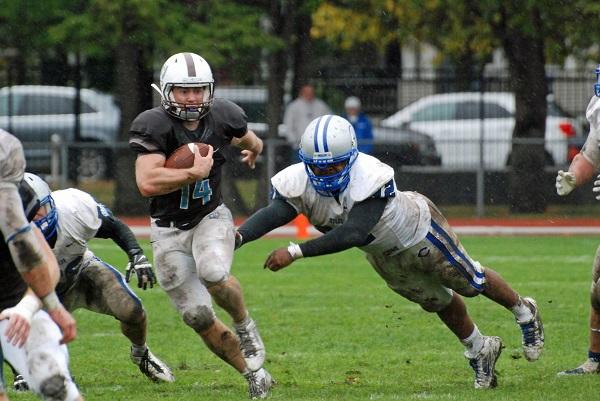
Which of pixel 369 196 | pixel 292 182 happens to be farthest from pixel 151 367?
pixel 369 196

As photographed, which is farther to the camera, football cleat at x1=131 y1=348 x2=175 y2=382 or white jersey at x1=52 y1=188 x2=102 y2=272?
football cleat at x1=131 y1=348 x2=175 y2=382

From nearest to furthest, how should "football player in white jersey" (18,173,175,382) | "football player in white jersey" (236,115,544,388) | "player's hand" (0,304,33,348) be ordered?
"player's hand" (0,304,33,348) < "football player in white jersey" (236,115,544,388) < "football player in white jersey" (18,173,175,382)

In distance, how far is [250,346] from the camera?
20.7ft

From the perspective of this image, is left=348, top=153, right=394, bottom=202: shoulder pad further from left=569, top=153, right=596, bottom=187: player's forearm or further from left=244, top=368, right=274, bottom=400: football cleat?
left=569, top=153, right=596, bottom=187: player's forearm

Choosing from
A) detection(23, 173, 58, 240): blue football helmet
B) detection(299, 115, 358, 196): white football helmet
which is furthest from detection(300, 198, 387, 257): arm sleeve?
detection(23, 173, 58, 240): blue football helmet

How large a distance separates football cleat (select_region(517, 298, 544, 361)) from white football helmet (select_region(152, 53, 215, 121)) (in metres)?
1.92

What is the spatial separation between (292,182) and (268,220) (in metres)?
0.21

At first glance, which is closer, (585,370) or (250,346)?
(250,346)

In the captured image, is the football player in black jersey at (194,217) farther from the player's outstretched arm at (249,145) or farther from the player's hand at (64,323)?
the player's hand at (64,323)

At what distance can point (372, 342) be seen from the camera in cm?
815

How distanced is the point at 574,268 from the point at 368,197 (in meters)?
6.13

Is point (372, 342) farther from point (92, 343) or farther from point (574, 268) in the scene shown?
point (574, 268)

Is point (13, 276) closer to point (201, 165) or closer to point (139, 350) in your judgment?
point (201, 165)

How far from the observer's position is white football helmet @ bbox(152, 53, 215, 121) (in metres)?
6.38
